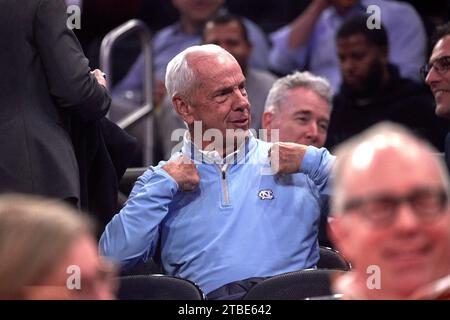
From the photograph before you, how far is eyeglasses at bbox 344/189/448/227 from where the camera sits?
5.68 feet

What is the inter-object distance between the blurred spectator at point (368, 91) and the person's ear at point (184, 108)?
1.24m

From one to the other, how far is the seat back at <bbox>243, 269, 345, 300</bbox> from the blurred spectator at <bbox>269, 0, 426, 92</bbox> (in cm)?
238

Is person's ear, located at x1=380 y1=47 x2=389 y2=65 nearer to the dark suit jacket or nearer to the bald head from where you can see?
the dark suit jacket

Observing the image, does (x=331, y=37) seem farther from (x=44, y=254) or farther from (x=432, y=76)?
(x=44, y=254)

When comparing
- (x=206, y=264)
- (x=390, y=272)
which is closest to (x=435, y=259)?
(x=390, y=272)

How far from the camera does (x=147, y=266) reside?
3.37 m

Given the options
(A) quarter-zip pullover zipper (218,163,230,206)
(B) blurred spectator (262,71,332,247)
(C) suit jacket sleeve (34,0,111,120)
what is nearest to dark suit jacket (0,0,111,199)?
(C) suit jacket sleeve (34,0,111,120)

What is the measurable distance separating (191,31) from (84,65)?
2.45 metres

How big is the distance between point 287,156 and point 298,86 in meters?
0.88

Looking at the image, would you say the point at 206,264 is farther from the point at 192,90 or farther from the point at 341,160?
the point at 341,160

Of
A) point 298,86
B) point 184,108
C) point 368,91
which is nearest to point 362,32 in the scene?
point 368,91

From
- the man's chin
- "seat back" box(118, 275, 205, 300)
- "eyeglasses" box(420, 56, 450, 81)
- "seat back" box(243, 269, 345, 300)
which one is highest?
"eyeglasses" box(420, 56, 450, 81)

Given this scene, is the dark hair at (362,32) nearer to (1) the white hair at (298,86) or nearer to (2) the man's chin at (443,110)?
(1) the white hair at (298,86)

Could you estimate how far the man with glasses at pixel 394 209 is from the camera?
68.2 inches
